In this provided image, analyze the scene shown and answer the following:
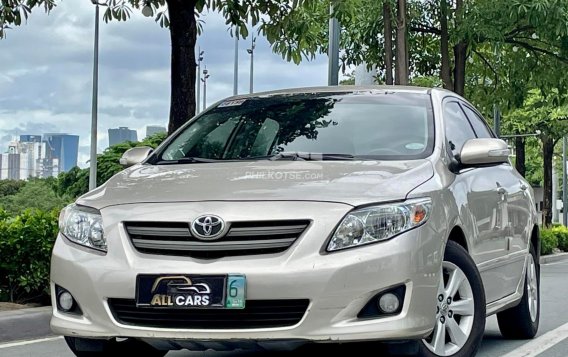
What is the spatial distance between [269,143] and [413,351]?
160cm

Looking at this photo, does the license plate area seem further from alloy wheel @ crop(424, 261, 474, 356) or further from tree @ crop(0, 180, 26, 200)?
tree @ crop(0, 180, 26, 200)

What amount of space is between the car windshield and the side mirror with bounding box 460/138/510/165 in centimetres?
22

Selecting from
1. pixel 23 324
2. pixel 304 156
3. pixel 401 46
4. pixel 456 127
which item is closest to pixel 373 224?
pixel 304 156

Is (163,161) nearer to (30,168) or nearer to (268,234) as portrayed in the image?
(268,234)

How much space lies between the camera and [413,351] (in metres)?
4.60

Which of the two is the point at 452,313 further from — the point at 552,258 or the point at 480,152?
the point at 552,258

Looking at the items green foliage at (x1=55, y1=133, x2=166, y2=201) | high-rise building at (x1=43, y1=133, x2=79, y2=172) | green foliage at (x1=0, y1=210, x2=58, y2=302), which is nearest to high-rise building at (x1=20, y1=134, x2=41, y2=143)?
high-rise building at (x1=43, y1=133, x2=79, y2=172)

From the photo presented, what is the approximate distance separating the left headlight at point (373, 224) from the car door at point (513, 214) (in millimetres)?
1870

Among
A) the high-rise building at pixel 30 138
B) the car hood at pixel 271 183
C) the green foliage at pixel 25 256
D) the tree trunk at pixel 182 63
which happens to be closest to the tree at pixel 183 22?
the tree trunk at pixel 182 63

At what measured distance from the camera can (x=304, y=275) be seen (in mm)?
4309

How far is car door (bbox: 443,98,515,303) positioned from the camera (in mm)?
5488

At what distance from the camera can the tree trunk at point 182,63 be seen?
10484mm

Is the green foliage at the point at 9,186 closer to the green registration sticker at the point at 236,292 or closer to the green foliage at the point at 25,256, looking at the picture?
the green foliage at the point at 25,256

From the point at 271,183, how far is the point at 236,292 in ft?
2.00
